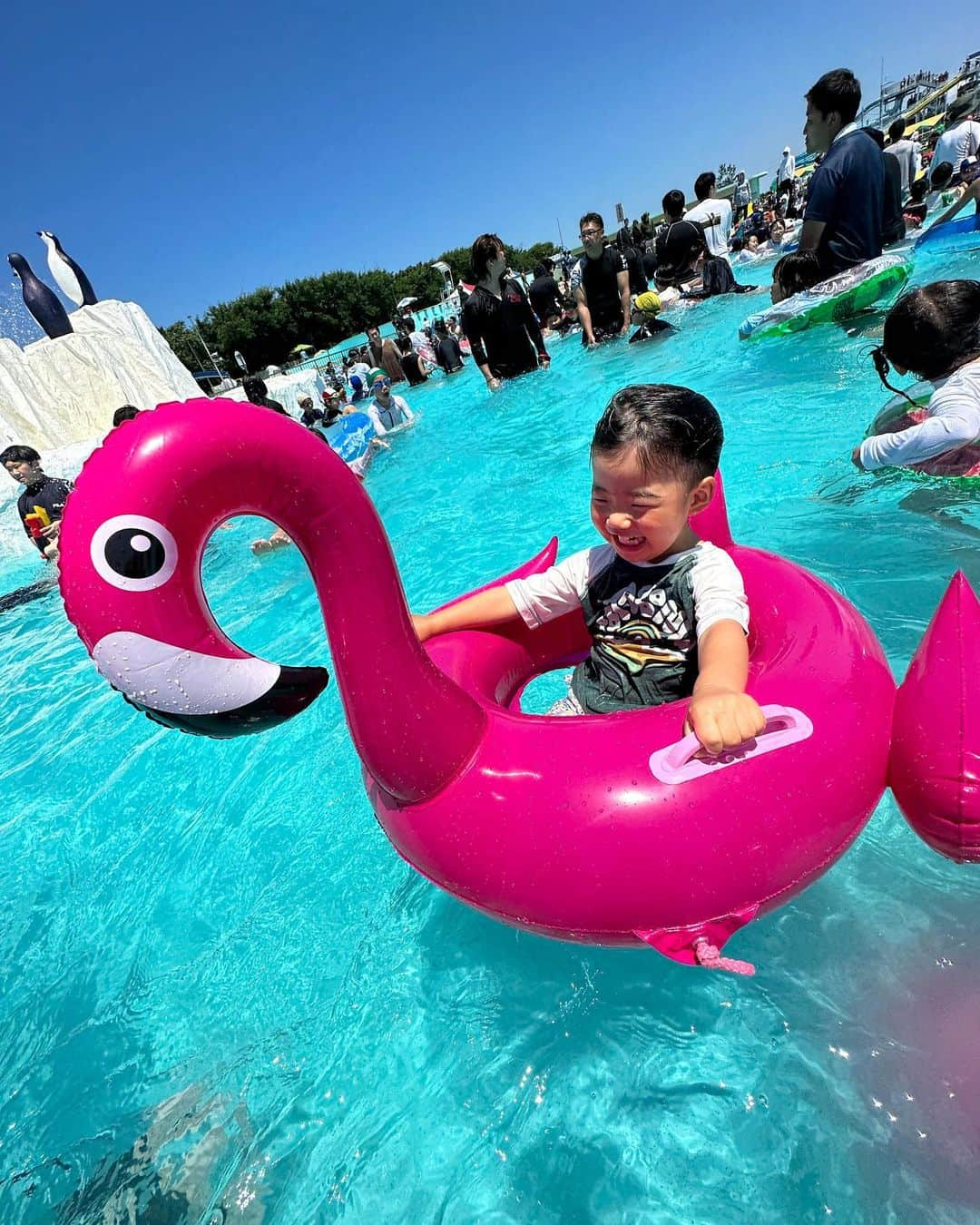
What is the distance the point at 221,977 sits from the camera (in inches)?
84.0

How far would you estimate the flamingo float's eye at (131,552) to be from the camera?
1.02 m

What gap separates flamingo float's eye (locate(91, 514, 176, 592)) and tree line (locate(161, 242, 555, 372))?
159ft

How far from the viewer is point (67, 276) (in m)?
13.2

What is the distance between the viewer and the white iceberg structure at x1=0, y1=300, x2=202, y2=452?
480 inches

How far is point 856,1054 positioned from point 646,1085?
0.48 metres

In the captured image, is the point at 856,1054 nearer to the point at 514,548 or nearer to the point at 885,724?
the point at 885,724

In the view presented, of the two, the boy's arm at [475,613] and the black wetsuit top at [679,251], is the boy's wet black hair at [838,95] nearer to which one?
the boy's arm at [475,613]

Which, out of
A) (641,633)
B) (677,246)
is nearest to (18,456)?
(641,633)

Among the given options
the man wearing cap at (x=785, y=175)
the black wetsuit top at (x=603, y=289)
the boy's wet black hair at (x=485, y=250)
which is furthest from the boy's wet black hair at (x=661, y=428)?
the man wearing cap at (x=785, y=175)

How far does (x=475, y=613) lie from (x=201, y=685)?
1026 millimetres

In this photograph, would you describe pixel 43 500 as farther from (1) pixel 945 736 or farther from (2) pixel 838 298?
(2) pixel 838 298

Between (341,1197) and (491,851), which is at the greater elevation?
(491,851)

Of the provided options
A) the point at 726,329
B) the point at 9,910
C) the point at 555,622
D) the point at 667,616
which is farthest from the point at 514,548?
the point at 726,329

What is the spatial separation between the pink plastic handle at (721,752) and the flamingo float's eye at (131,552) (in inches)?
38.8
